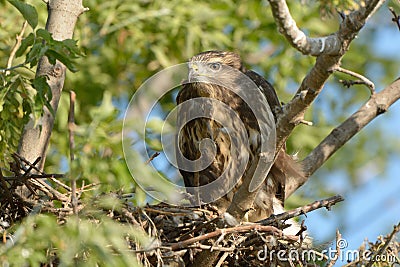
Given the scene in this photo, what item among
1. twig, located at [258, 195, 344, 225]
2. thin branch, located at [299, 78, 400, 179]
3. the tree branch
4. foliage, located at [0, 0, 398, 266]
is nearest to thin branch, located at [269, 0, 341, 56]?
the tree branch

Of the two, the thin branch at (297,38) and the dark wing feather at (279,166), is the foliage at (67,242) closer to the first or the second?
the thin branch at (297,38)

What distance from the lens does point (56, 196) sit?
4746 mm

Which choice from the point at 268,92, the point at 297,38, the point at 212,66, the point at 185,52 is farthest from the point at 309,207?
the point at 185,52

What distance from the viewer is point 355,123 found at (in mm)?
5387

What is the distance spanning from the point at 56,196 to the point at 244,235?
110 centimetres

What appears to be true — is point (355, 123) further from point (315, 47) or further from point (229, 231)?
point (315, 47)

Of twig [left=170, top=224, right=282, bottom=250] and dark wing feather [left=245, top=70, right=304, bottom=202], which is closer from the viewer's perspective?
twig [left=170, top=224, right=282, bottom=250]

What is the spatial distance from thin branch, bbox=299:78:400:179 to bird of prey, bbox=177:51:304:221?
0.12 metres

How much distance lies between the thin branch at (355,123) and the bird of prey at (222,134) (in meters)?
0.12

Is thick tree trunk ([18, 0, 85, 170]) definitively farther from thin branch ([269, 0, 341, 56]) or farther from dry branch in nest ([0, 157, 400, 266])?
thin branch ([269, 0, 341, 56])

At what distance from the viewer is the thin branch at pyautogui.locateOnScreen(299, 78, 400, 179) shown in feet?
17.4

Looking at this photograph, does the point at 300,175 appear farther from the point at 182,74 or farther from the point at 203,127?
the point at 182,74

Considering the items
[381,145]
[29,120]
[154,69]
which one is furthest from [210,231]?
[381,145]

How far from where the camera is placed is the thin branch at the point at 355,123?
529 centimetres
